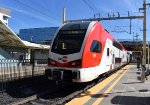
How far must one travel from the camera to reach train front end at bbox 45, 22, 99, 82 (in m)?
12.8

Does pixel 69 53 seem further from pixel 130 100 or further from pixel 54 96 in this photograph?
pixel 130 100

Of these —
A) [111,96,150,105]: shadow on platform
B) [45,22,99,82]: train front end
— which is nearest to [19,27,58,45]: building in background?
[45,22,99,82]: train front end

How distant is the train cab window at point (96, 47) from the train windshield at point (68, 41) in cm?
75

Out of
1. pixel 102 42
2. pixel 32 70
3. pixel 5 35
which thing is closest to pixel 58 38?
pixel 102 42

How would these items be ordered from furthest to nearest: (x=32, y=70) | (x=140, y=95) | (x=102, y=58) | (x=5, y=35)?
(x=5, y=35) < (x=32, y=70) < (x=102, y=58) < (x=140, y=95)

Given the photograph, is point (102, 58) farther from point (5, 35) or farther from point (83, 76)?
point (5, 35)

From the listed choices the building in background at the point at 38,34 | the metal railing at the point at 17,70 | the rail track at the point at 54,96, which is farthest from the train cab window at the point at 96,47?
the building in background at the point at 38,34

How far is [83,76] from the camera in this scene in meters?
12.8

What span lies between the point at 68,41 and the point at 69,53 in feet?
2.70

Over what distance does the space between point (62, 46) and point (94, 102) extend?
4412 mm

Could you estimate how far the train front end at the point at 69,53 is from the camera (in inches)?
504

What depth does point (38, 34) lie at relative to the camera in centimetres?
7594

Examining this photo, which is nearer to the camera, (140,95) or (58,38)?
(140,95)

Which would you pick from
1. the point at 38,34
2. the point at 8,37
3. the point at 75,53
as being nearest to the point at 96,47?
the point at 75,53
